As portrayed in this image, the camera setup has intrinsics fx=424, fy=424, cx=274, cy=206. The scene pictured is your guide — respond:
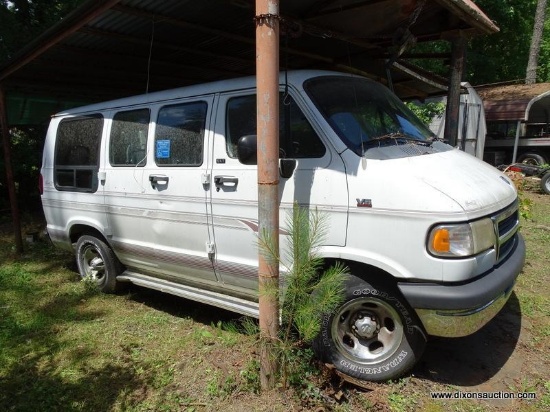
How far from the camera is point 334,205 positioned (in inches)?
120

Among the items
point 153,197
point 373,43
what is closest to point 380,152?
point 153,197

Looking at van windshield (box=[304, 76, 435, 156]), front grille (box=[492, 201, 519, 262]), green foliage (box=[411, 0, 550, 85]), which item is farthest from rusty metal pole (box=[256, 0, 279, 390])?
green foliage (box=[411, 0, 550, 85])

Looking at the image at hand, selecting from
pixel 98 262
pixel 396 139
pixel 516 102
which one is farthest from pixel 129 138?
pixel 516 102

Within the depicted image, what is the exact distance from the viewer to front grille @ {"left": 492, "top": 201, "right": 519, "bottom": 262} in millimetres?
2988

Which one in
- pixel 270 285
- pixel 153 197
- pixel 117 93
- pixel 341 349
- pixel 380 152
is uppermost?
pixel 117 93

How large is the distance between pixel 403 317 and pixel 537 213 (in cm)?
753

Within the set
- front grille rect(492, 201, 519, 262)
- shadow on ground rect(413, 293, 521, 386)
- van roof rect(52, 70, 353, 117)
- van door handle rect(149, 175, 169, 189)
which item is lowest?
shadow on ground rect(413, 293, 521, 386)

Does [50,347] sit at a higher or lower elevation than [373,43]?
lower

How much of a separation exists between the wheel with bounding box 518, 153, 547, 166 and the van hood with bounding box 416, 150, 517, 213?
45.6 feet

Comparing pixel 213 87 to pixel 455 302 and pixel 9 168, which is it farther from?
pixel 9 168

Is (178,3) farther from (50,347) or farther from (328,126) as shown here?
(50,347)

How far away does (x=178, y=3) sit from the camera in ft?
13.2

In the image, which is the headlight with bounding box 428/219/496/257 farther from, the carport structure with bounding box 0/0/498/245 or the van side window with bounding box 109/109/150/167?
the van side window with bounding box 109/109/150/167

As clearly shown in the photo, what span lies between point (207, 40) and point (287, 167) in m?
2.89
